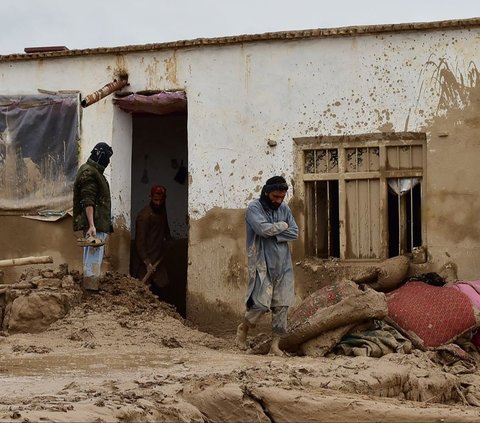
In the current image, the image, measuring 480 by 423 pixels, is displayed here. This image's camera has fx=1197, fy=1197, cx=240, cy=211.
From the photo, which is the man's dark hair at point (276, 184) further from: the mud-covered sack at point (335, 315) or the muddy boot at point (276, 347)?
the muddy boot at point (276, 347)

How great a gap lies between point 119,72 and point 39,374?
5.78 metres

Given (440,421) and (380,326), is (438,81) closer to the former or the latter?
(380,326)

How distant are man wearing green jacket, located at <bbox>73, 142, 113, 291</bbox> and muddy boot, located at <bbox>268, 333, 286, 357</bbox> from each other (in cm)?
242

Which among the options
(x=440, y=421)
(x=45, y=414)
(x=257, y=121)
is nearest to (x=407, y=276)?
(x=257, y=121)

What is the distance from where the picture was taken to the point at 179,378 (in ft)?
28.9

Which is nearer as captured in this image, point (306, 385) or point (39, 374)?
point (306, 385)

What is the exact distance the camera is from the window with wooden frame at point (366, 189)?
44.0 ft

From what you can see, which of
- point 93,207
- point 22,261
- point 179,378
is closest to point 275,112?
point 93,207

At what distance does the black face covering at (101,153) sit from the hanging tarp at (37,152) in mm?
1729

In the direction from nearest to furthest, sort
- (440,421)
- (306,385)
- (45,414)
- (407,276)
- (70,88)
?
(45,414), (440,421), (306,385), (407,276), (70,88)

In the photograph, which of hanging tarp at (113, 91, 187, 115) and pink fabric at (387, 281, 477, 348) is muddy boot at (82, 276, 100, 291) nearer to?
hanging tarp at (113, 91, 187, 115)

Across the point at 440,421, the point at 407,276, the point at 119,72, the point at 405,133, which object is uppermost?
the point at 119,72

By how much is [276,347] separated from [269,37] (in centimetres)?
420

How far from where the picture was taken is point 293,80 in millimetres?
13898
